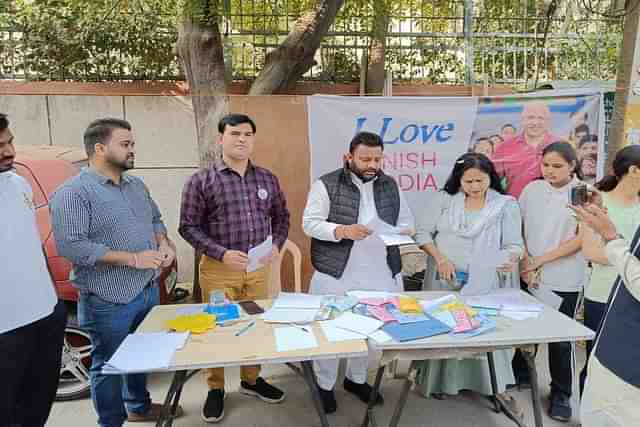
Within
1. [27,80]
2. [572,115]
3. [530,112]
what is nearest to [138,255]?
[530,112]

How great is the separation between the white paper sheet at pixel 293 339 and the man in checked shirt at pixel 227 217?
0.62 metres

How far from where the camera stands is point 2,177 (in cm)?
217

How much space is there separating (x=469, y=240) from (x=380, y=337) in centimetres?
106

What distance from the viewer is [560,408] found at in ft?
10.2

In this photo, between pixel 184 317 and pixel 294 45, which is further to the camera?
pixel 294 45

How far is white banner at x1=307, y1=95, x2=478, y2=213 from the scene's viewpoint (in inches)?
164

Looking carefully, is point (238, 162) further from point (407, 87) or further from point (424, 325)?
point (407, 87)

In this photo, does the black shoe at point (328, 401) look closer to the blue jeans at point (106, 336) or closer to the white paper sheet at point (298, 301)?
the white paper sheet at point (298, 301)

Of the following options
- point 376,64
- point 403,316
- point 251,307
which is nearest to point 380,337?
point 403,316

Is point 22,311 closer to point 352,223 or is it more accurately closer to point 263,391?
point 263,391

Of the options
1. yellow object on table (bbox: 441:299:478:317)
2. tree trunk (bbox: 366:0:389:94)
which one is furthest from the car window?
tree trunk (bbox: 366:0:389:94)

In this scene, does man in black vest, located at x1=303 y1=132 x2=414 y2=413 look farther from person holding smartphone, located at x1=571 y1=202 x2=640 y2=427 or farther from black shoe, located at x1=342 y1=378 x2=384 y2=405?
person holding smartphone, located at x1=571 y1=202 x2=640 y2=427

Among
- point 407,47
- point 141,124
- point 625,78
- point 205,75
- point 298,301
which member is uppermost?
point 407,47

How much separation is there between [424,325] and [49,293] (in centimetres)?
186
